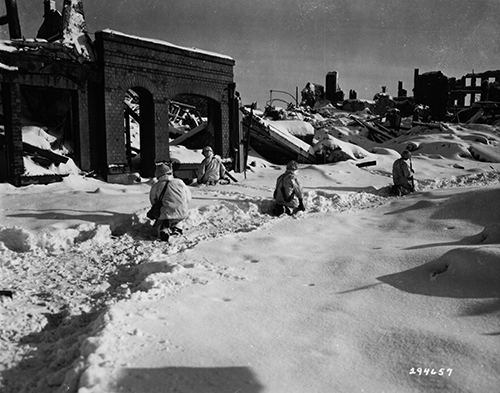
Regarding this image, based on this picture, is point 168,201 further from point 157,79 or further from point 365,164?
point 365,164

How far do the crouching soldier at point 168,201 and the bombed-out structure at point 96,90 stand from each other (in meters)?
5.44

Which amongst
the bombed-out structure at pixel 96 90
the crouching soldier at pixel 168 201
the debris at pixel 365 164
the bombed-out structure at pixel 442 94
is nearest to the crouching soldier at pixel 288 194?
the crouching soldier at pixel 168 201

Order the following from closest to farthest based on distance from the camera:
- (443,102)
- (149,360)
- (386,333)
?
(149,360), (386,333), (443,102)

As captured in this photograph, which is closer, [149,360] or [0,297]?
[149,360]

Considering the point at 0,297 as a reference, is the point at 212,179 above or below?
above

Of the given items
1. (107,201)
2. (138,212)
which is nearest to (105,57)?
(107,201)

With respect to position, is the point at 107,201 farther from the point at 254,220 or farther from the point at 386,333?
the point at 386,333

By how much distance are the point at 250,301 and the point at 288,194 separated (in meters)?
5.12

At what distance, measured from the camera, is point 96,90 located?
12.5 m

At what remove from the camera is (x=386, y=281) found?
4.41 m

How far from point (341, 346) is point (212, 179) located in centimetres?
925

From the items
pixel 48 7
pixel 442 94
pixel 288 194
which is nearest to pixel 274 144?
pixel 48 7

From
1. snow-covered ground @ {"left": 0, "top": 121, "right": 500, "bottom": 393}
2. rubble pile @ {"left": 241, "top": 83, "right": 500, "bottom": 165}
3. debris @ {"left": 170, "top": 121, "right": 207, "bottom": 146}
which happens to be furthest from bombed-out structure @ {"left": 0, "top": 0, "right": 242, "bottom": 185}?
snow-covered ground @ {"left": 0, "top": 121, "right": 500, "bottom": 393}

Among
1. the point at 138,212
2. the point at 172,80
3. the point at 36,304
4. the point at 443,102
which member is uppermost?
the point at 443,102
